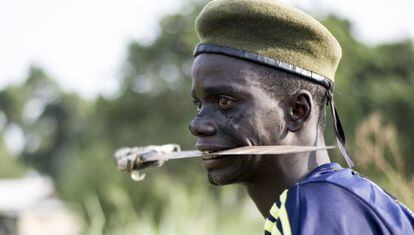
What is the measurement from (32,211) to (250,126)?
2426 inches

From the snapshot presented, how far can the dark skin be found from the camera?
293 centimetres

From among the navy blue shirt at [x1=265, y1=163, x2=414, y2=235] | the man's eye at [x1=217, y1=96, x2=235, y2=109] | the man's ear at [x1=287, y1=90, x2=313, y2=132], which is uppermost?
the man's eye at [x1=217, y1=96, x2=235, y2=109]

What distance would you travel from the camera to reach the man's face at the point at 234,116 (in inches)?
115

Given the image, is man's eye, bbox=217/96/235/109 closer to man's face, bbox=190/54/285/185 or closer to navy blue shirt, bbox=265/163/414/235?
man's face, bbox=190/54/285/185

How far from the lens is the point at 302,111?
9.79ft

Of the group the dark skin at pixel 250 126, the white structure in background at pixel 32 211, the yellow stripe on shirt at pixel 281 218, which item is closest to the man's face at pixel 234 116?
the dark skin at pixel 250 126

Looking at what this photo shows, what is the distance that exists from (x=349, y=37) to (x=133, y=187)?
1297cm

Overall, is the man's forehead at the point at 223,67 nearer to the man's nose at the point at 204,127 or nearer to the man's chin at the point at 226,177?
the man's nose at the point at 204,127

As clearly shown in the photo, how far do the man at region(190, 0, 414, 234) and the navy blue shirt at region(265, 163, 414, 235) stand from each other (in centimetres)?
1

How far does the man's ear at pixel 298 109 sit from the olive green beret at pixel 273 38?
0.26ft

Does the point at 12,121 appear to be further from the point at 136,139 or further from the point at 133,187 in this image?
the point at 133,187

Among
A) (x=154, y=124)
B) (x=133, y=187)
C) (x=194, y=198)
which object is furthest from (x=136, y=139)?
(x=194, y=198)

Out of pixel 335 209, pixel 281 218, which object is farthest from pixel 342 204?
pixel 281 218

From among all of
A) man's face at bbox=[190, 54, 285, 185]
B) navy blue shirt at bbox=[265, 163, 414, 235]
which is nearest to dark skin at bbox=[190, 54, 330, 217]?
man's face at bbox=[190, 54, 285, 185]
